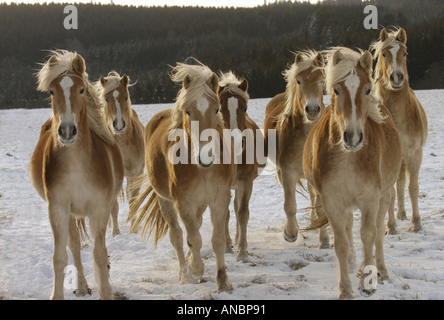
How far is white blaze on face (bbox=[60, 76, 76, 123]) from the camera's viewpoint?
3.91 metres

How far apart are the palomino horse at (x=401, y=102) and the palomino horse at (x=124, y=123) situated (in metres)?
4.01

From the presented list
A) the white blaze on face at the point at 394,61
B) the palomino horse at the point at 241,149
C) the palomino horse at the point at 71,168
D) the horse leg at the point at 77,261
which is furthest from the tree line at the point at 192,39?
the palomino horse at the point at 71,168

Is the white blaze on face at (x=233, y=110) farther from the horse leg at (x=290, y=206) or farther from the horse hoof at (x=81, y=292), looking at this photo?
the horse hoof at (x=81, y=292)

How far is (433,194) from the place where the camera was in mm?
8938

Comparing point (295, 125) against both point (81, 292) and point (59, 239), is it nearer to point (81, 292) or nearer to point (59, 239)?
point (81, 292)

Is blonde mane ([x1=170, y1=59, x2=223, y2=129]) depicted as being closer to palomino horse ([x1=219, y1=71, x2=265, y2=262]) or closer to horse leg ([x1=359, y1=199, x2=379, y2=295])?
palomino horse ([x1=219, y1=71, x2=265, y2=262])

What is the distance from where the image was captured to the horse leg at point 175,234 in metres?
5.26

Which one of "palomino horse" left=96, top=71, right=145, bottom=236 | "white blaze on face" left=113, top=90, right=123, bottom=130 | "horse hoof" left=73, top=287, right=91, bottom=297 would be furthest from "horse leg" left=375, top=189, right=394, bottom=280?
"white blaze on face" left=113, top=90, right=123, bottom=130

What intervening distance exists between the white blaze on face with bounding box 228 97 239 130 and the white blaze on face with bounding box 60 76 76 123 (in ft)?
8.23

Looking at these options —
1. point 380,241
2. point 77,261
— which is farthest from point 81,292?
point 380,241

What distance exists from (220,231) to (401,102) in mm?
3863

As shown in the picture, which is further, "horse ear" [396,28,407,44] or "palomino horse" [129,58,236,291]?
"horse ear" [396,28,407,44]
